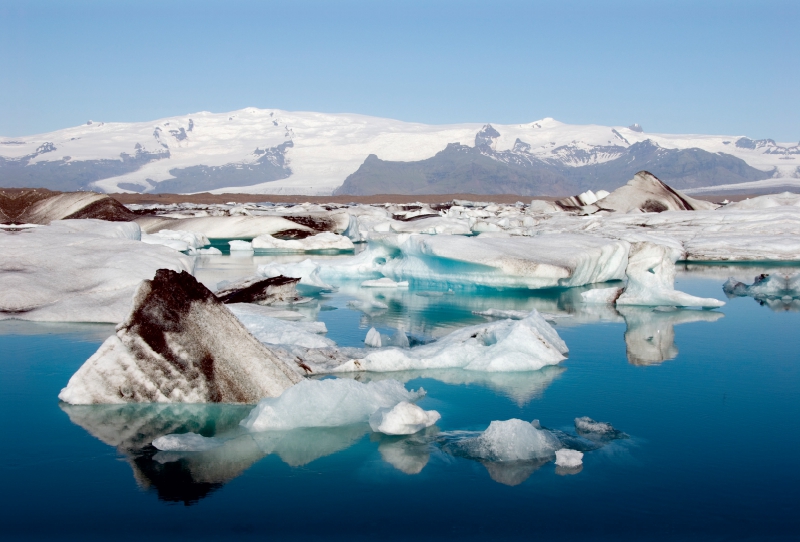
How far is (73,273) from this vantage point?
24.6 feet

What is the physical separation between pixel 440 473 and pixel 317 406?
Result: 0.91m

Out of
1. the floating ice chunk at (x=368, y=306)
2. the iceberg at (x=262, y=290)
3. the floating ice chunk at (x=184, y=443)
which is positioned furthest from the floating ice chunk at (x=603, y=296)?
the floating ice chunk at (x=184, y=443)

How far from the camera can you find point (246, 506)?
2975 mm

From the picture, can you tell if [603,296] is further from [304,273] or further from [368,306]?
[304,273]

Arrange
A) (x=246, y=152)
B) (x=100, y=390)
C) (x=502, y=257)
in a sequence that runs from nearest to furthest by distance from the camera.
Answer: (x=100, y=390), (x=502, y=257), (x=246, y=152)

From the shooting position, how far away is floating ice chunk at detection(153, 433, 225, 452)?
3557mm

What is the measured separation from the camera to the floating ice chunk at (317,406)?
385 centimetres

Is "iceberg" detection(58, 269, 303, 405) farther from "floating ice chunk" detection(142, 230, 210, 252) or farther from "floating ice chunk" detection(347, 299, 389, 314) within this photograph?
"floating ice chunk" detection(142, 230, 210, 252)

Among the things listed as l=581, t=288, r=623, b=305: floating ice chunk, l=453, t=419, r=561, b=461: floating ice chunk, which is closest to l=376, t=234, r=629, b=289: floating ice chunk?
l=581, t=288, r=623, b=305: floating ice chunk

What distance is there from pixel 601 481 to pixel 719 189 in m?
116

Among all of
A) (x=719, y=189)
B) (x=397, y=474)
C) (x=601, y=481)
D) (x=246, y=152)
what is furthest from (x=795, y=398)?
(x=246, y=152)

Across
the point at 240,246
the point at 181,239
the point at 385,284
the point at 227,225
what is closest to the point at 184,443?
the point at 385,284

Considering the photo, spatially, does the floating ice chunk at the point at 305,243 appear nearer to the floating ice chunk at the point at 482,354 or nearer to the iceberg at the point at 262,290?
the iceberg at the point at 262,290

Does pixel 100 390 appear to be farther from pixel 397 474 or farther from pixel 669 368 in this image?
pixel 669 368
